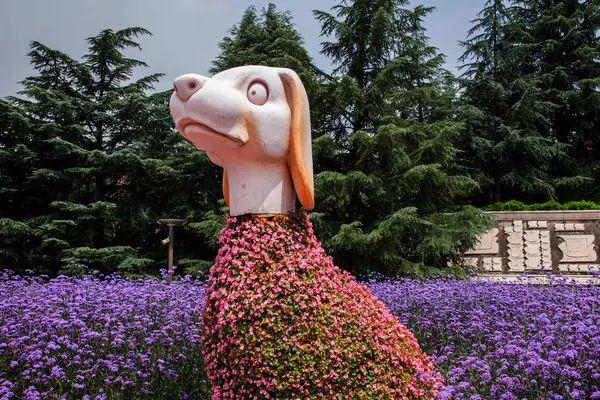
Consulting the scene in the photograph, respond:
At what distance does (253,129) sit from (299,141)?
25cm

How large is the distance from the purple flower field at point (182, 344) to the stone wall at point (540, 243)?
5504 millimetres

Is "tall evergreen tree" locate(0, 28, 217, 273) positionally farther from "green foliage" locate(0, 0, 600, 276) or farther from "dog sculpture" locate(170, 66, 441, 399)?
"dog sculpture" locate(170, 66, 441, 399)

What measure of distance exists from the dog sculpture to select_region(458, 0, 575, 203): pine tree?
45.5ft

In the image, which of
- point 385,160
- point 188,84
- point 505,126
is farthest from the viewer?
point 505,126

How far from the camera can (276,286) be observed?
7.47 ft

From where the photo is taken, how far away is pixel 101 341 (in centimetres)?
387

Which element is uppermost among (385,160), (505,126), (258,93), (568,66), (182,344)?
(568,66)

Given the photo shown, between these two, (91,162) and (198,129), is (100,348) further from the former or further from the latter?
(91,162)

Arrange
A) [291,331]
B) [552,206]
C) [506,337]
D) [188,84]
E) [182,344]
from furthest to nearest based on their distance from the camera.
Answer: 1. [552,206]
2. [182,344]
3. [506,337]
4. [188,84]
5. [291,331]

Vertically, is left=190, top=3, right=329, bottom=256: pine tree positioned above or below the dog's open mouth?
above

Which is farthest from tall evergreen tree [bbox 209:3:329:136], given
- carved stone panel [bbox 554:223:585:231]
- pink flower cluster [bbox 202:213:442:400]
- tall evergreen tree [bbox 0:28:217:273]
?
pink flower cluster [bbox 202:213:442:400]

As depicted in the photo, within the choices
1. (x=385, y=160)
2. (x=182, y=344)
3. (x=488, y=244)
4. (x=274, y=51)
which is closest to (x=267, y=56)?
(x=274, y=51)

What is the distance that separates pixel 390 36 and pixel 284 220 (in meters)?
9.61

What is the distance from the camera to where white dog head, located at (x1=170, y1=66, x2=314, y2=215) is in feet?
7.86
